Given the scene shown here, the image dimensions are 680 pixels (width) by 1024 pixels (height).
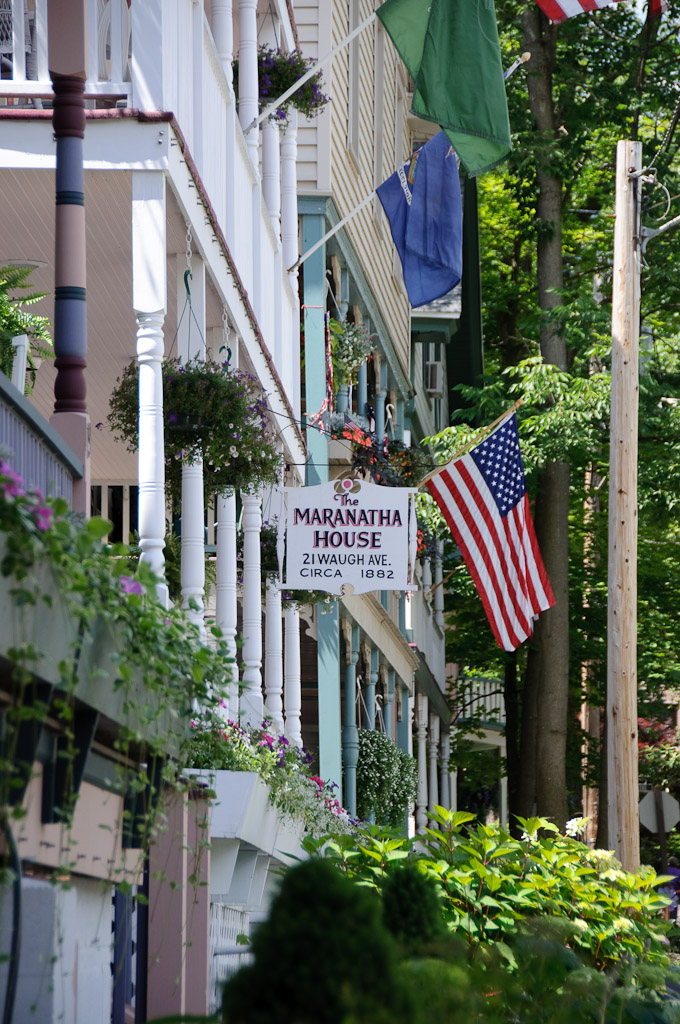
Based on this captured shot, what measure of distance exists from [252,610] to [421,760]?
13.7m

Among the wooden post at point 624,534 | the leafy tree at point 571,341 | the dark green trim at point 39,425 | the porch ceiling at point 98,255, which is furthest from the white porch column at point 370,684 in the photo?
the dark green trim at point 39,425

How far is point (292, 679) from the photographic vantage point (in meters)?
12.4

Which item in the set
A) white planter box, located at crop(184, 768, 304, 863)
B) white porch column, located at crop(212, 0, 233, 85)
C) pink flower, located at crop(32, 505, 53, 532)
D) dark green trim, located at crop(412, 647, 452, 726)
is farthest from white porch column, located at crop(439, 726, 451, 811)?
pink flower, located at crop(32, 505, 53, 532)

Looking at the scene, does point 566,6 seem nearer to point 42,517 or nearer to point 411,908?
point 411,908

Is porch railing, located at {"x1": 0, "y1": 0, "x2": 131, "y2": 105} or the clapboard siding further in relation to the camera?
the clapboard siding

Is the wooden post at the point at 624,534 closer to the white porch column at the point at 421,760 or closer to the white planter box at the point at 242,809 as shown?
the white planter box at the point at 242,809

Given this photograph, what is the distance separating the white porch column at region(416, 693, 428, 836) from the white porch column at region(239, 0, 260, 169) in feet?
42.4

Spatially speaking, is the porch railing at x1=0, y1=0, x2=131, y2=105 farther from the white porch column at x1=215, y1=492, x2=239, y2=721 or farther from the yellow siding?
the yellow siding

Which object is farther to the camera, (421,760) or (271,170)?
(421,760)

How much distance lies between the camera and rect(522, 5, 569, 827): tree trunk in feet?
67.7

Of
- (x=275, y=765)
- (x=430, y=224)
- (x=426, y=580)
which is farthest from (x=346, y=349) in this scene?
(x=426, y=580)

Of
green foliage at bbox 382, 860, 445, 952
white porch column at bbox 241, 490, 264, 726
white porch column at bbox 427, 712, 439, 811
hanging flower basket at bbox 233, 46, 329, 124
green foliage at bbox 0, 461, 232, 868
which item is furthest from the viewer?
white porch column at bbox 427, 712, 439, 811

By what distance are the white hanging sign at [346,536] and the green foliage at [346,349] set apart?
14.2 feet

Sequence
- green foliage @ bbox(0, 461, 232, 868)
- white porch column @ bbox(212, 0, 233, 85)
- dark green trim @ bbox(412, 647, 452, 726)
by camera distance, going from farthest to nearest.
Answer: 1. dark green trim @ bbox(412, 647, 452, 726)
2. white porch column @ bbox(212, 0, 233, 85)
3. green foliage @ bbox(0, 461, 232, 868)
